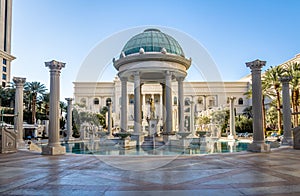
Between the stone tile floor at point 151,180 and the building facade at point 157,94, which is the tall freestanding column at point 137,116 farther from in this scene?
the building facade at point 157,94

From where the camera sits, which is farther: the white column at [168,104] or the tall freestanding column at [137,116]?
the white column at [168,104]

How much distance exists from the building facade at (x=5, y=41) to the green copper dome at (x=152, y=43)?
236 ft

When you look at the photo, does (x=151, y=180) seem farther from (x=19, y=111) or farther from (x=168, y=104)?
(x=168, y=104)

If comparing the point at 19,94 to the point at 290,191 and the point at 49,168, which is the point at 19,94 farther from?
the point at 290,191

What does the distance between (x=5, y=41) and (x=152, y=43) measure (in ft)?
281

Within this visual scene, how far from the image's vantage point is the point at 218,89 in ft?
379

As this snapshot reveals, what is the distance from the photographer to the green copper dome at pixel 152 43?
1144 inches

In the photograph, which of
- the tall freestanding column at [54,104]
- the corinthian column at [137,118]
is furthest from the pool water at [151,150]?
the corinthian column at [137,118]

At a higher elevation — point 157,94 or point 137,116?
point 157,94

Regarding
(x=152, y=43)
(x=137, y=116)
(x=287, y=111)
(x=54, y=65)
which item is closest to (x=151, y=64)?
(x=152, y=43)

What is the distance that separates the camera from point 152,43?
29203 millimetres

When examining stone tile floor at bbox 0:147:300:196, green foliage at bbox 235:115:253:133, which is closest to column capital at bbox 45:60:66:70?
stone tile floor at bbox 0:147:300:196

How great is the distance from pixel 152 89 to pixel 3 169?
3241 inches

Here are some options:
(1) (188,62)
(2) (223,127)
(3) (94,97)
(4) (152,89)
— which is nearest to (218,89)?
(4) (152,89)
